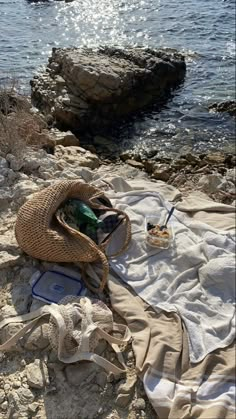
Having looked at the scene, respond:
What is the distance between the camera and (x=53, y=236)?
3898 mm

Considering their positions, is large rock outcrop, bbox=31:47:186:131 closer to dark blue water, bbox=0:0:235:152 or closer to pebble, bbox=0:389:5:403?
dark blue water, bbox=0:0:235:152

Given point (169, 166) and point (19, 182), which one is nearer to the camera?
point (19, 182)

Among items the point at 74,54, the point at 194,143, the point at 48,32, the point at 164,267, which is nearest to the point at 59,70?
the point at 74,54

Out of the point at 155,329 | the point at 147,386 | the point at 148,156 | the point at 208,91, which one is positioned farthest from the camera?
the point at 208,91

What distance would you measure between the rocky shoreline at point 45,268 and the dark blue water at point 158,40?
1.13m

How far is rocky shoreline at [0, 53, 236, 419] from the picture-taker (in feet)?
10.1

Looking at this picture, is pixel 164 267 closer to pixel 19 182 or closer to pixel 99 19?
pixel 19 182

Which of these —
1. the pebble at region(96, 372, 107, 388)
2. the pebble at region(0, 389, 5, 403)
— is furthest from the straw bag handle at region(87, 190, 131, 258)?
the pebble at region(0, 389, 5, 403)

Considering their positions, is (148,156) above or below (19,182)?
below

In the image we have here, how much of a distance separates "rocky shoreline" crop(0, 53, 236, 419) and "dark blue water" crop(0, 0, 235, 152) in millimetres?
1126

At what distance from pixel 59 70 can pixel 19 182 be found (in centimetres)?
547

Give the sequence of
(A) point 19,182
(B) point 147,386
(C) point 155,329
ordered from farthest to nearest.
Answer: (A) point 19,182 < (C) point 155,329 < (B) point 147,386

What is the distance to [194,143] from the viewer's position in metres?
7.61

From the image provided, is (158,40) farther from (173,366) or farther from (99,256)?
(173,366)
